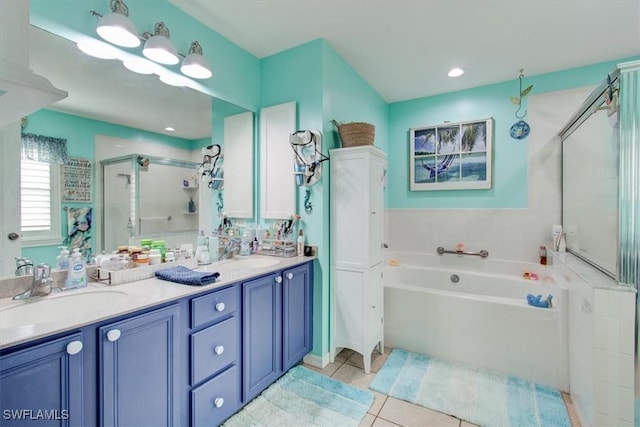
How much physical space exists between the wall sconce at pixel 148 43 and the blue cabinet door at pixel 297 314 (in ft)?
5.12

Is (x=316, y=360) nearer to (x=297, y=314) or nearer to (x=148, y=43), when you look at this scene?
(x=297, y=314)

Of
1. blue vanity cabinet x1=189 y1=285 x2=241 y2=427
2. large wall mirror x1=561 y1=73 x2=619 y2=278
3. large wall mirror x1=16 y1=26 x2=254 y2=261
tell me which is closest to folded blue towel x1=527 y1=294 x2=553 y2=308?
large wall mirror x1=561 y1=73 x2=619 y2=278

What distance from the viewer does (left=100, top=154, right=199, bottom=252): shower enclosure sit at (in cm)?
165

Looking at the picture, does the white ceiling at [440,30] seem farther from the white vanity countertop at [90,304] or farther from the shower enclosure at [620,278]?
the white vanity countertop at [90,304]

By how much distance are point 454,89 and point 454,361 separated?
2870mm

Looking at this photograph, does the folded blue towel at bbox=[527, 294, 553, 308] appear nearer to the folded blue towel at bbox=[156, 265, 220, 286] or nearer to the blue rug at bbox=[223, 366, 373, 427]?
the blue rug at bbox=[223, 366, 373, 427]

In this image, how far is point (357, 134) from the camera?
230 centimetres

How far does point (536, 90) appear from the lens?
292 centimetres

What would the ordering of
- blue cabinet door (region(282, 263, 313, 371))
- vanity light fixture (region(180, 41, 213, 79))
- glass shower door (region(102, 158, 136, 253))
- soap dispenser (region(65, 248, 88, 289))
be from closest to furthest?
soap dispenser (region(65, 248, 88, 289))
glass shower door (region(102, 158, 136, 253))
vanity light fixture (region(180, 41, 213, 79))
blue cabinet door (region(282, 263, 313, 371))

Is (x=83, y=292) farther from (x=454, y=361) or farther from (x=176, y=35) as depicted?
(x=454, y=361)

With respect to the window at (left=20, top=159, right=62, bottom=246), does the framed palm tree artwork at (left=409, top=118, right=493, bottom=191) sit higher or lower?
higher

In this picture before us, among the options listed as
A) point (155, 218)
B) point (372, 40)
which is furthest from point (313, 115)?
point (155, 218)

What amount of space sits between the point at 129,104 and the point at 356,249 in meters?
1.87

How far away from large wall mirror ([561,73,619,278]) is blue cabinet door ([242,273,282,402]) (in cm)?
202
